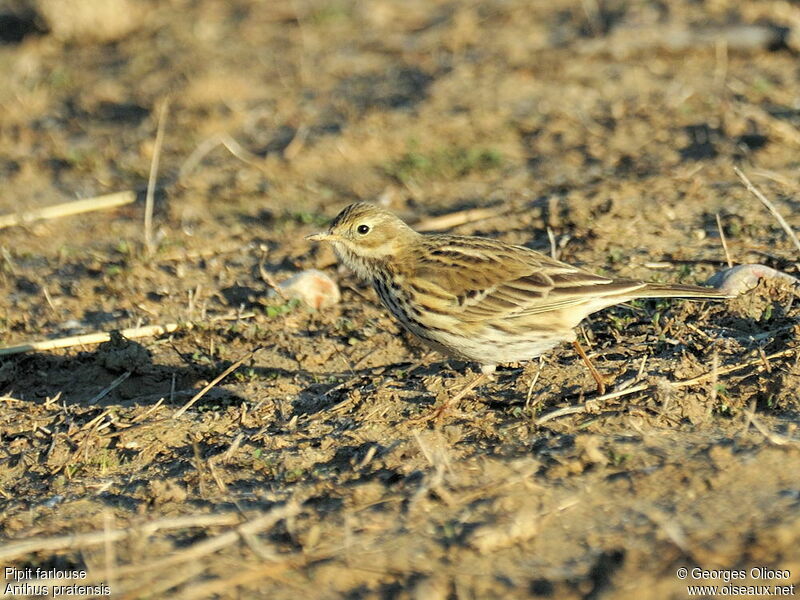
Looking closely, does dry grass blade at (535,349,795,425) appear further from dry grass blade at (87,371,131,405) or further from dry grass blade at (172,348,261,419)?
dry grass blade at (87,371,131,405)

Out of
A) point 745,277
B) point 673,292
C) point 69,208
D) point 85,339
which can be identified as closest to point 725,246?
point 745,277

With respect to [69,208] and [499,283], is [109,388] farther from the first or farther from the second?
[69,208]

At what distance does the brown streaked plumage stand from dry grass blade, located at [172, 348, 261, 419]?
97 centimetres

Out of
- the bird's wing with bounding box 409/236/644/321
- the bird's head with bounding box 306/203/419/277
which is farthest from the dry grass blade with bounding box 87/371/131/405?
the bird's wing with bounding box 409/236/644/321

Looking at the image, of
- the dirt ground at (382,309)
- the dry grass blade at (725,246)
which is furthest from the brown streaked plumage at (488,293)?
the dry grass blade at (725,246)

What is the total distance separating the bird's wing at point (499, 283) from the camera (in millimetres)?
5918

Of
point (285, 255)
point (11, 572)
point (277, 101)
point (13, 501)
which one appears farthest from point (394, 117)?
point (11, 572)

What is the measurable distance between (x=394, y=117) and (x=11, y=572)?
6350 millimetres

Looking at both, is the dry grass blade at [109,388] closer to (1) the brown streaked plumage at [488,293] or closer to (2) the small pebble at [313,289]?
(2) the small pebble at [313,289]

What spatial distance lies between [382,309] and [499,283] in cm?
139

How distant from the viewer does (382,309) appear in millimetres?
7312

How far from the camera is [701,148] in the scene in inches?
357

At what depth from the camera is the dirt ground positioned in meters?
4.73

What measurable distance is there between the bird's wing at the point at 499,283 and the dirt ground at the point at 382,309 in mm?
463
